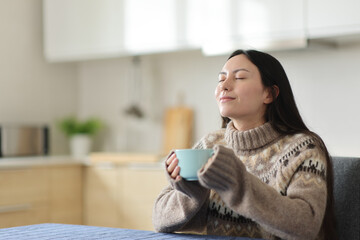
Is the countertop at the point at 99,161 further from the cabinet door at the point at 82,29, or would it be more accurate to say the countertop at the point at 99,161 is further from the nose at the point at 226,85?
the nose at the point at 226,85

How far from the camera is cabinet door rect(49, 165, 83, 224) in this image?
350 cm

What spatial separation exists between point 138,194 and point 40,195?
1.84ft

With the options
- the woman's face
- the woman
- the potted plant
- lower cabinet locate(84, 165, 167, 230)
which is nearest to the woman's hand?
the woman

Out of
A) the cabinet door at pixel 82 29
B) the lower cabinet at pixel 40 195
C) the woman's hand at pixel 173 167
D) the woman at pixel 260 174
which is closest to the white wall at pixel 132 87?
the cabinet door at pixel 82 29

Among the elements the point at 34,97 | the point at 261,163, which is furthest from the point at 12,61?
A: the point at 261,163

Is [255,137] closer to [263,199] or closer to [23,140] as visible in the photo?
[263,199]

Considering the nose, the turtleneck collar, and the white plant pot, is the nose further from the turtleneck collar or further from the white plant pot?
the white plant pot

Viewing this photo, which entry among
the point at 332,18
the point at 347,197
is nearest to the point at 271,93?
the point at 347,197

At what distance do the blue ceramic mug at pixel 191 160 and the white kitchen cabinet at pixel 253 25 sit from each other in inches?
71.0

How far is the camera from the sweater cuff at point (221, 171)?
45.8 inches

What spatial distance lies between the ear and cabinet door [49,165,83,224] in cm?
213

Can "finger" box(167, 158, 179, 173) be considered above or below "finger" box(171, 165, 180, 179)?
above

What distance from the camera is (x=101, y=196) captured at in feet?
11.8

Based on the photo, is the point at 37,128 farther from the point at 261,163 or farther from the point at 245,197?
A: the point at 245,197
